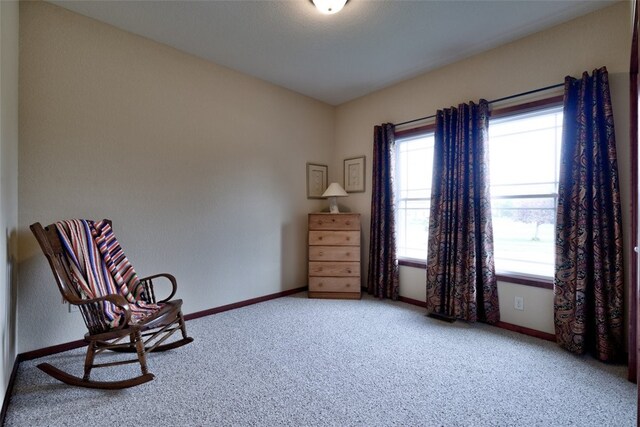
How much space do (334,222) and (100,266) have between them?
94.7 inches

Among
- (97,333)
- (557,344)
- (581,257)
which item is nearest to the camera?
(97,333)

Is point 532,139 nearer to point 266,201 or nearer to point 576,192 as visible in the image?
point 576,192

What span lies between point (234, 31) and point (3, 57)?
1.55 m

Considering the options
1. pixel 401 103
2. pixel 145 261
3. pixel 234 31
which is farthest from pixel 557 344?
pixel 234 31

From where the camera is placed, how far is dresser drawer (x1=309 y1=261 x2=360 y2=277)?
146 inches

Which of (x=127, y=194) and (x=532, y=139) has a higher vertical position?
(x=532, y=139)

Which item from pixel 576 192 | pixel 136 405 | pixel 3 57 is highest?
pixel 3 57

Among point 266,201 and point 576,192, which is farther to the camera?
point 266,201

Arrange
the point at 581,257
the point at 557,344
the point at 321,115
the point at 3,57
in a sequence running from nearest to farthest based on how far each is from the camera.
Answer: the point at 3,57 < the point at 581,257 < the point at 557,344 < the point at 321,115

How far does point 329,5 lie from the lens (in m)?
2.17

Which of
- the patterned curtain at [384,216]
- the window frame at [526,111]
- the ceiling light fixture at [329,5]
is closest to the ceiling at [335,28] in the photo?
the ceiling light fixture at [329,5]

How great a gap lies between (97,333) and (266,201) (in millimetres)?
2121

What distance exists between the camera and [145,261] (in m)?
2.68

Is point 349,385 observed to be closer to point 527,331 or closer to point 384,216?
point 527,331
